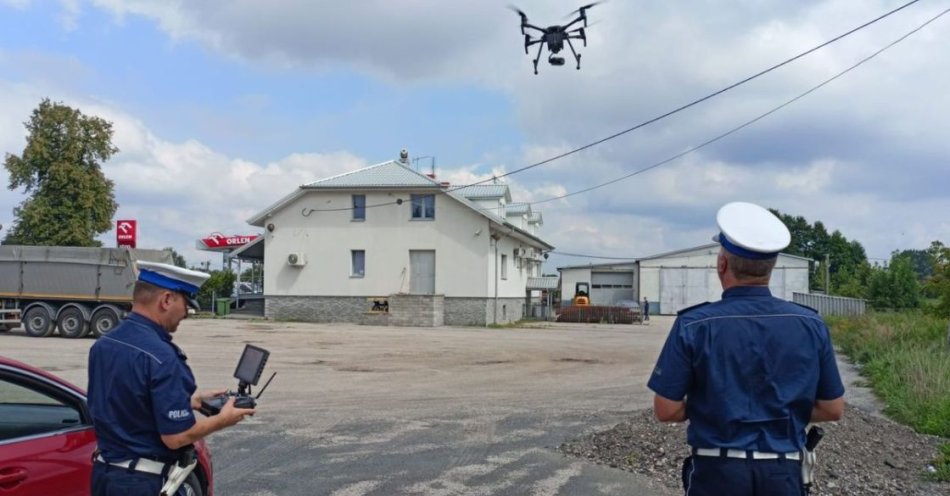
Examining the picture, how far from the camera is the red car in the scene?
453cm

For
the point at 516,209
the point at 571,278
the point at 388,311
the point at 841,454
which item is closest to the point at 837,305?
the point at 388,311

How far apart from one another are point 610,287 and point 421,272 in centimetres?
3506

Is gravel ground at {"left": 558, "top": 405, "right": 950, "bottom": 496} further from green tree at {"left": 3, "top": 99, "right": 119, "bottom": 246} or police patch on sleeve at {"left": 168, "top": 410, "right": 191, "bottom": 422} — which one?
green tree at {"left": 3, "top": 99, "right": 119, "bottom": 246}

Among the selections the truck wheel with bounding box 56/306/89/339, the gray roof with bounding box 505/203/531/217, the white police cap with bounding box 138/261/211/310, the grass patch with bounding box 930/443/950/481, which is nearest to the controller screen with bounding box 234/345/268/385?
the white police cap with bounding box 138/261/211/310

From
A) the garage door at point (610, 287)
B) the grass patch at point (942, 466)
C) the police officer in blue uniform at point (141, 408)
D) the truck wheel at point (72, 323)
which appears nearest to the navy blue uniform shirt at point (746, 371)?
the police officer in blue uniform at point (141, 408)

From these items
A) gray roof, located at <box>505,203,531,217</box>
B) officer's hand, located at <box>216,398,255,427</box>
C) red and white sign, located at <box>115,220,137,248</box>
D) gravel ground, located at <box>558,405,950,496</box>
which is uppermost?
gray roof, located at <box>505,203,531,217</box>

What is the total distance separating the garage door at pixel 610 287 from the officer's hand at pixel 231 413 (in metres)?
69.4

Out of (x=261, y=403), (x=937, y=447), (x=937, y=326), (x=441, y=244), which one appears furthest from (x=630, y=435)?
(x=441, y=244)

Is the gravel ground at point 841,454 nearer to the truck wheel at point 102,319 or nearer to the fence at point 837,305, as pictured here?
the truck wheel at point 102,319

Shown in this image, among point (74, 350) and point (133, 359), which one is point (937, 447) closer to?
point (133, 359)

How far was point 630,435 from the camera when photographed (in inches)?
378

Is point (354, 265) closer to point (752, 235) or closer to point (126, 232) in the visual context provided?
point (126, 232)

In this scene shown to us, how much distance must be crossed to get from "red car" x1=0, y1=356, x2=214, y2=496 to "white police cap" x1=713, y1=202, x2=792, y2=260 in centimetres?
288

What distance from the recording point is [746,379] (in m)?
3.44
